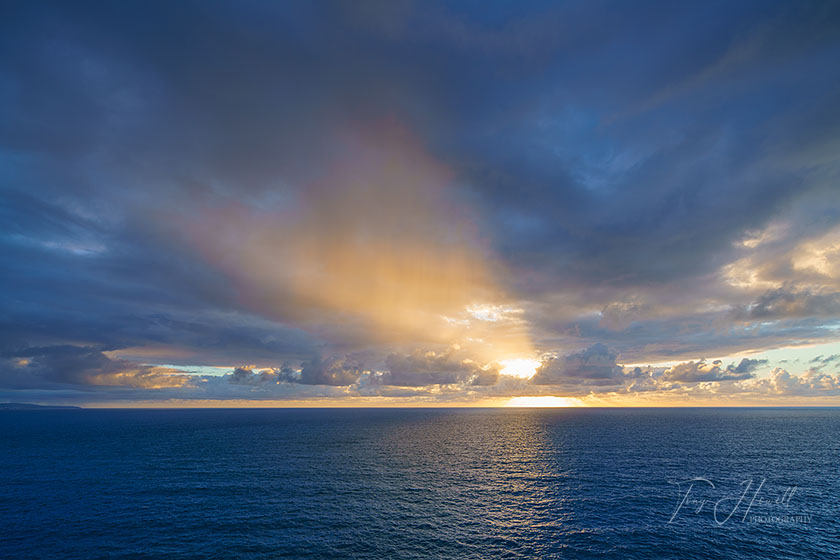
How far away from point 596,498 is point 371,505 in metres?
51.4

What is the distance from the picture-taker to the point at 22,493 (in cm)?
8769

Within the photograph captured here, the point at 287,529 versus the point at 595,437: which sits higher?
the point at 287,529

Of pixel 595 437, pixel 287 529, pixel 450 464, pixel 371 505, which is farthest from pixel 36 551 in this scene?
pixel 595 437

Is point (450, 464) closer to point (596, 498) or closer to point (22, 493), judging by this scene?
point (596, 498)

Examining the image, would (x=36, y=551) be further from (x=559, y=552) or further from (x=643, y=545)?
(x=643, y=545)

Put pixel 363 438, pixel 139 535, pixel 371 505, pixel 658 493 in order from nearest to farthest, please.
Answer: pixel 139 535
pixel 371 505
pixel 658 493
pixel 363 438

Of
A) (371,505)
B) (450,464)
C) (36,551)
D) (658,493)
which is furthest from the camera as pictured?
(450,464)

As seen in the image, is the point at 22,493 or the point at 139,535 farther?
the point at 22,493

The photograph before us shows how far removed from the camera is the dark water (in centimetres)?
6066

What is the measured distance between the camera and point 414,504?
80938 millimetres

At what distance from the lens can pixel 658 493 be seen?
287ft

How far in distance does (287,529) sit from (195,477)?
2071 inches

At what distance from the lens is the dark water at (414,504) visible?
60656 mm

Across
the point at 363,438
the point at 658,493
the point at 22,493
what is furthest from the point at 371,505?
the point at 363,438
